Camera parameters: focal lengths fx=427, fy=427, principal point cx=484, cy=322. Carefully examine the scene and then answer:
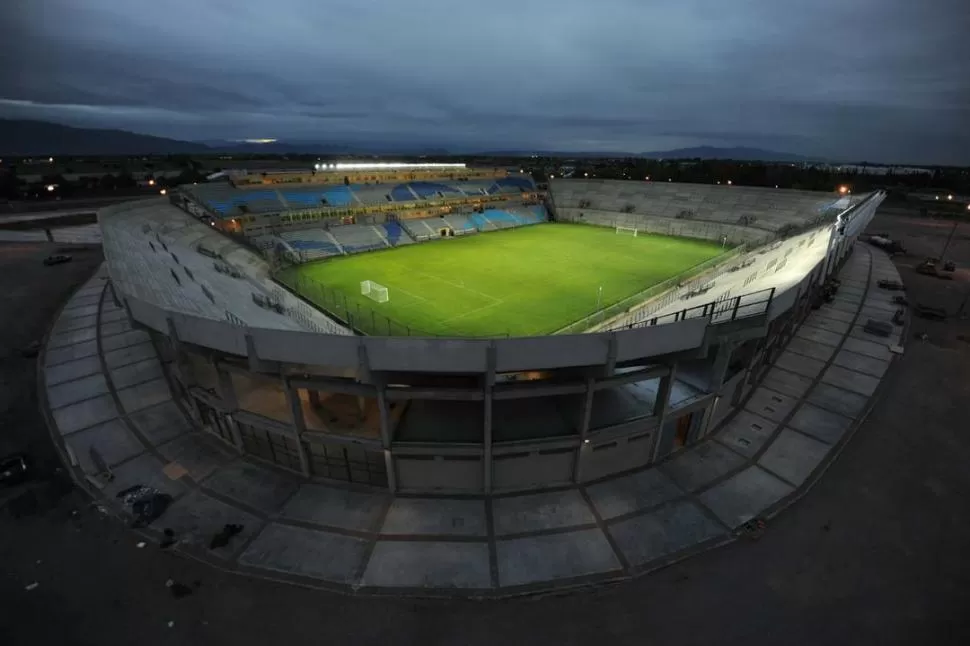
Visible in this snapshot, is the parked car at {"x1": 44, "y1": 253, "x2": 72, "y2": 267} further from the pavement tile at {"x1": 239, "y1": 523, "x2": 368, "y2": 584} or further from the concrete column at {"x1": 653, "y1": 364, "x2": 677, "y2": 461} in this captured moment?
the concrete column at {"x1": 653, "y1": 364, "x2": 677, "y2": 461}

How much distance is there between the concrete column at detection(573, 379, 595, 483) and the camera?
13.7 metres

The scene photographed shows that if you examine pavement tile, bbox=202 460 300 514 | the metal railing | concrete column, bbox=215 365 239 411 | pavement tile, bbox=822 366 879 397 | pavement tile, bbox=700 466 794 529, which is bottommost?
pavement tile, bbox=202 460 300 514

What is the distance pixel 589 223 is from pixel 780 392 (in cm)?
5354

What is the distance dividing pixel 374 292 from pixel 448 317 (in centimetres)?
845

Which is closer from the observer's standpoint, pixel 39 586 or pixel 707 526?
pixel 39 586

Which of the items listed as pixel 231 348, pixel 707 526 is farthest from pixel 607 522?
pixel 231 348

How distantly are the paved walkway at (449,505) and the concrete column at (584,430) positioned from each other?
2.45 feet

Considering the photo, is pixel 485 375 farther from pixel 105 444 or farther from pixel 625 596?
pixel 105 444

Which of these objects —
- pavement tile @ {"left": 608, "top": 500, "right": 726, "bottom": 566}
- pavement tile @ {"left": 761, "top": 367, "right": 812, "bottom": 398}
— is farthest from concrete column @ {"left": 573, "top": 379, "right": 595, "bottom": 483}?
pavement tile @ {"left": 761, "top": 367, "right": 812, "bottom": 398}

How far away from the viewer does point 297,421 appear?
14.6 m

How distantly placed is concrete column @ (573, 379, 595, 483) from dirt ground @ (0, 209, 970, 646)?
12.8 feet

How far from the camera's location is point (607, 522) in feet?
45.6

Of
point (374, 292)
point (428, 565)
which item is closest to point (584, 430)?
point (428, 565)

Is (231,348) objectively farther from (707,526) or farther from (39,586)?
(707,526)
